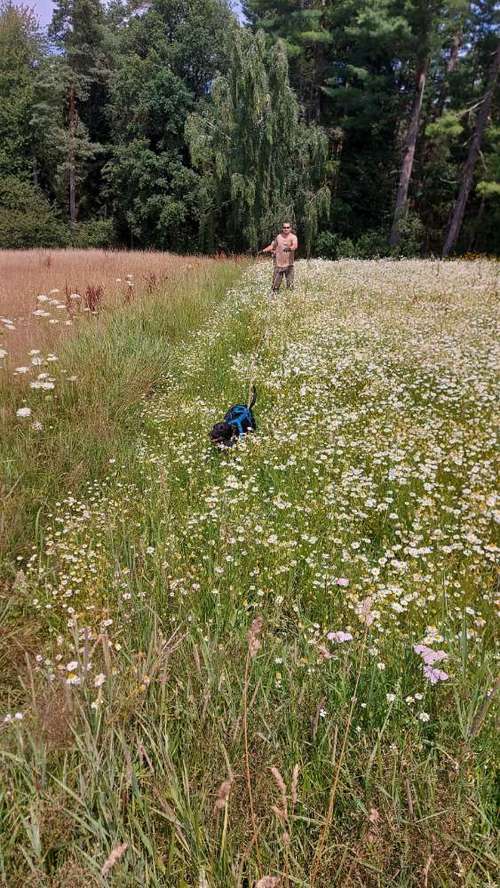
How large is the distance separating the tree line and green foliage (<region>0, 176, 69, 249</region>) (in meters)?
0.13

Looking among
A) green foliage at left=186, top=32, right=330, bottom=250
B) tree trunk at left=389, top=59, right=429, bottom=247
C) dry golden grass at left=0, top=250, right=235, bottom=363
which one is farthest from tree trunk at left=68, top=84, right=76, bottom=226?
tree trunk at left=389, top=59, right=429, bottom=247

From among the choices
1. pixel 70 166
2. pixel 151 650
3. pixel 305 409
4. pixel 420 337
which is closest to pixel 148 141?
pixel 70 166

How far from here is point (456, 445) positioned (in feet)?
13.3

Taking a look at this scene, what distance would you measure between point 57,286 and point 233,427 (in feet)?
30.8

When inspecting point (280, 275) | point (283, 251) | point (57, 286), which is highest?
point (283, 251)

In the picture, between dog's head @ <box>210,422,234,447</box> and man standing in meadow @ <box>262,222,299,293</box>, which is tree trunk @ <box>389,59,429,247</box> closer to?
man standing in meadow @ <box>262,222,299,293</box>

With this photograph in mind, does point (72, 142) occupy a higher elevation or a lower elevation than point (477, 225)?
higher

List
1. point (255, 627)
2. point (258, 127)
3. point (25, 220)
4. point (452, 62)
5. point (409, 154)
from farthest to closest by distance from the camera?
1. point (25, 220)
2. point (452, 62)
3. point (409, 154)
4. point (258, 127)
5. point (255, 627)

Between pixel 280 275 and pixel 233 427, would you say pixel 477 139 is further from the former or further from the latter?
pixel 233 427

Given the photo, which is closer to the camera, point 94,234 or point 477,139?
point 477,139

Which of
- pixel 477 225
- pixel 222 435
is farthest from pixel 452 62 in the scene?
pixel 222 435

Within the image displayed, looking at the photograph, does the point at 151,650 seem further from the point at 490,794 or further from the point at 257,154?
the point at 257,154

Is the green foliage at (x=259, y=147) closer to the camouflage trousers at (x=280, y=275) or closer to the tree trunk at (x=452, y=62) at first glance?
the tree trunk at (x=452, y=62)

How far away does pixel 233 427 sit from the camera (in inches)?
176
